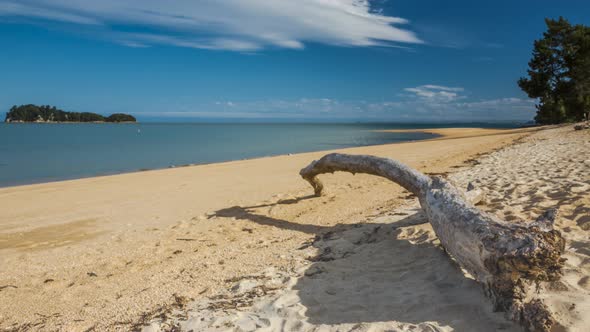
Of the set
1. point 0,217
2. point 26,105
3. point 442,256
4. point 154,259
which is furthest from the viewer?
point 26,105

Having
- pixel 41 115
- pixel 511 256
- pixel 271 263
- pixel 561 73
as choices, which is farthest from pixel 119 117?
pixel 511 256

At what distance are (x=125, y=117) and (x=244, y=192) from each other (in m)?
204

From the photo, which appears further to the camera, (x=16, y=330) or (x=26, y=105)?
(x=26, y=105)

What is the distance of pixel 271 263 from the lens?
14.4 feet

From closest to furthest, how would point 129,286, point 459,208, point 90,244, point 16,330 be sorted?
point 16,330
point 459,208
point 129,286
point 90,244

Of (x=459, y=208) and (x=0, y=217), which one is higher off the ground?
(x=459, y=208)

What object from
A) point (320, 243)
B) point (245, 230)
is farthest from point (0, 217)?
point (320, 243)

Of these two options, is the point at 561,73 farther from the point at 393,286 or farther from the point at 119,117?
the point at 119,117

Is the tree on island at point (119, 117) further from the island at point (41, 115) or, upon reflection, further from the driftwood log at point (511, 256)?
the driftwood log at point (511, 256)

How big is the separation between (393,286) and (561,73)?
124ft

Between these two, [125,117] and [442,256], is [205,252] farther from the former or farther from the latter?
[125,117]

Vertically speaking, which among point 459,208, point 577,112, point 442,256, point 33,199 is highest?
point 577,112

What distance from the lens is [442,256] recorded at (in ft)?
12.5

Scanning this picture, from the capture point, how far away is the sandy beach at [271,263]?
9.71 ft
